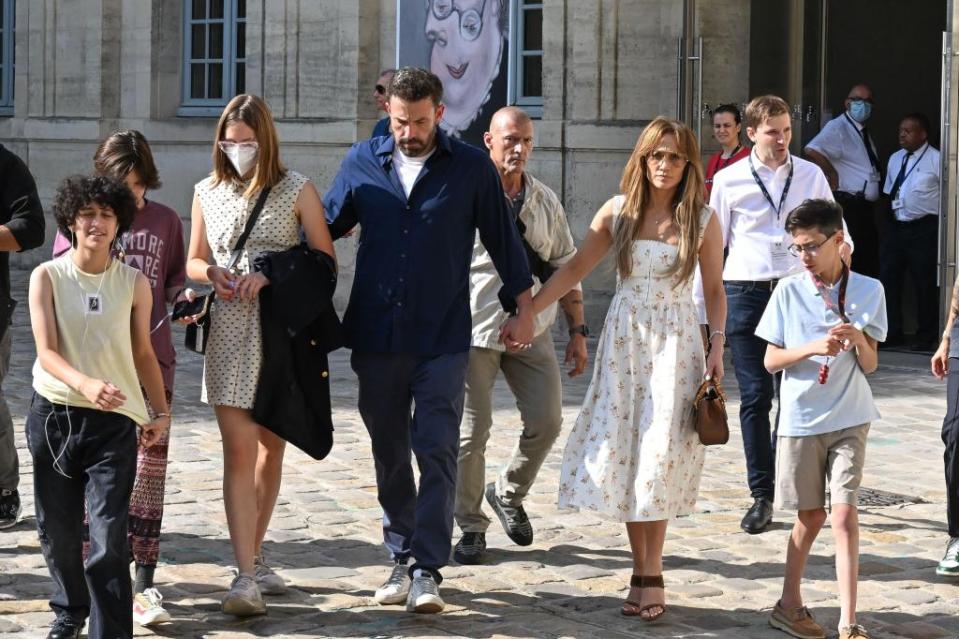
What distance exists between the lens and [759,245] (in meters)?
8.04

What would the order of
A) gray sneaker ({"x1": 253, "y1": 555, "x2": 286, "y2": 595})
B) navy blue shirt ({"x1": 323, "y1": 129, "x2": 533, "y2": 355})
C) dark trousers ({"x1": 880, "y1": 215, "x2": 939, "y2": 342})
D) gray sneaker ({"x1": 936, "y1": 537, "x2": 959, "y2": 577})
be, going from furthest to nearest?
dark trousers ({"x1": 880, "y1": 215, "x2": 939, "y2": 342}) < gray sneaker ({"x1": 936, "y1": 537, "x2": 959, "y2": 577}) < gray sneaker ({"x1": 253, "y1": 555, "x2": 286, "y2": 595}) < navy blue shirt ({"x1": 323, "y1": 129, "x2": 533, "y2": 355})

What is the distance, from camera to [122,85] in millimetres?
19734

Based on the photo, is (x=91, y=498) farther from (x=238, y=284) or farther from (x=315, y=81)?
(x=315, y=81)

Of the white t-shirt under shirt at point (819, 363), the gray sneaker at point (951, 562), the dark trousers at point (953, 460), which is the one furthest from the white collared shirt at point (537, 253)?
the gray sneaker at point (951, 562)

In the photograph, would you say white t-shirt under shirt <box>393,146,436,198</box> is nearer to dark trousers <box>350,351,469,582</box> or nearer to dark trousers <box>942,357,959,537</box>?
dark trousers <box>350,351,469,582</box>

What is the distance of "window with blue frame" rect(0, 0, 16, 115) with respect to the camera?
855 inches

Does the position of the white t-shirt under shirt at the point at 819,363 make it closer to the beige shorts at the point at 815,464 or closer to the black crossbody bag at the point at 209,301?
the beige shorts at the point at 815,464

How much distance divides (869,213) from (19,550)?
935 cm

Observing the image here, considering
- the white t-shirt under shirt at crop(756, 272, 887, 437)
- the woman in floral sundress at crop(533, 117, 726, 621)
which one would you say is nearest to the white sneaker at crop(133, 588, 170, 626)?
the woman in floral sundress at crop(533, 117, 726, 621)

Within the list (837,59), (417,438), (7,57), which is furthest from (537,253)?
(7,57)

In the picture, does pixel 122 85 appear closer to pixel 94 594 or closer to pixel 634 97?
pixel 634 97

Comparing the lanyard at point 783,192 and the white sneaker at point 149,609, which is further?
the lanyard at point 783,192

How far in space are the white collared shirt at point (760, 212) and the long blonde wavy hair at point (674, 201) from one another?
163 centimetres

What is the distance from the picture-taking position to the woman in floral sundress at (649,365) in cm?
625
